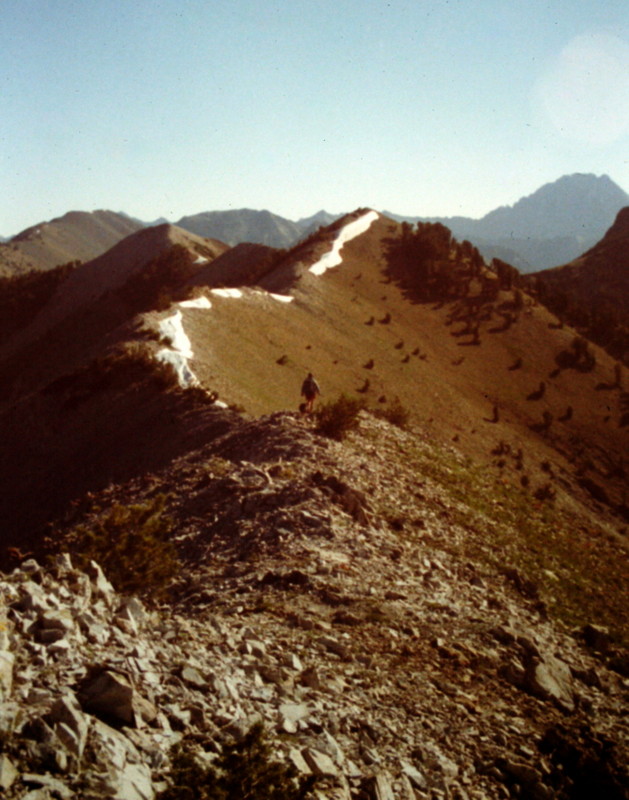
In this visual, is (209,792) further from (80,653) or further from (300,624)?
(300,624)

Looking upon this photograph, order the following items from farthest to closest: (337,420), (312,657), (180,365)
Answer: (180,365)
(337,420)
(312,657)

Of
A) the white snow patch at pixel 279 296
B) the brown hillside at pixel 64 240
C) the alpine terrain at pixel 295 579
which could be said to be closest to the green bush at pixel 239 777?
the alpine terrain at pixel 295 579

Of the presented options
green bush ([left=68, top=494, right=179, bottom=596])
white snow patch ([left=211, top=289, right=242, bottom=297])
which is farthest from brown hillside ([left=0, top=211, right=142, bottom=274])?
green bush ([left=68, top=494, right=179, bottom=596])

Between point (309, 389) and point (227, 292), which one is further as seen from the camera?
point (227, 292)

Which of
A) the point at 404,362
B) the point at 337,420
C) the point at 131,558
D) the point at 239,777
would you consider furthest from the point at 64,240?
the point at 239,777

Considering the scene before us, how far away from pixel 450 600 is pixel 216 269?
56306 mm

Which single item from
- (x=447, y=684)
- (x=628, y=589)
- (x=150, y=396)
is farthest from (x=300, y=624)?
(x=150, y=396)

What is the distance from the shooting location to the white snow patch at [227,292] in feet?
99.7

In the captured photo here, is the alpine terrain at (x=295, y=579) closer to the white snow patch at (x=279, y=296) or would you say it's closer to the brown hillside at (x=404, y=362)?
the brown hillside at (x=404, y=362)

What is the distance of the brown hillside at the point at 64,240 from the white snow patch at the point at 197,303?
86.8m

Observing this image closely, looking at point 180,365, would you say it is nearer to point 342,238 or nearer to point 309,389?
point 309,389

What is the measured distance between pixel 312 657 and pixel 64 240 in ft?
498

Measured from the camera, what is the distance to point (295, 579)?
29.6 ft

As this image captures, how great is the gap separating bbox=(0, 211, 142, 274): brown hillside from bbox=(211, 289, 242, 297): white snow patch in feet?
277
